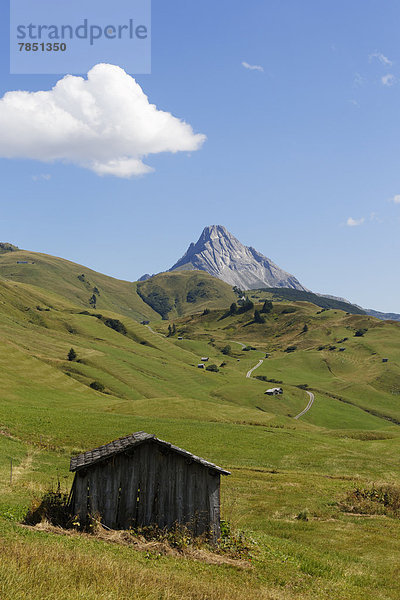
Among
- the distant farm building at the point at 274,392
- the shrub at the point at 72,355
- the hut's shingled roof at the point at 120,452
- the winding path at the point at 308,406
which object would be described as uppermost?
the shrub at the point at 72,355

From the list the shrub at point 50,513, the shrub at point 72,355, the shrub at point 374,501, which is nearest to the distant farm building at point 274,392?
the shrub at point 72,355

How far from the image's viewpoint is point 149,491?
23938 millimetres

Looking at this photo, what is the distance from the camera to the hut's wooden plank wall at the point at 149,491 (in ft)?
76.8

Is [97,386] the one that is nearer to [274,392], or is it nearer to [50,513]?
[274,392]

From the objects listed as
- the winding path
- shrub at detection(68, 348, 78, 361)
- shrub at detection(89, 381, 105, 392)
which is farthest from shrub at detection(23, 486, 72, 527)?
shrub at detection(68, 348, 78, 361)

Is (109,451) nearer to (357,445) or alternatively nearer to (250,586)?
(250,586)

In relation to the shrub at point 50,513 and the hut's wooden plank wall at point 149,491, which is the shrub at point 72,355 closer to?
the shrub at point 50,513

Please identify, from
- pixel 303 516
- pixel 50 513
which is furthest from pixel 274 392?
pixel 50 513

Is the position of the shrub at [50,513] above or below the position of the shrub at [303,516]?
above

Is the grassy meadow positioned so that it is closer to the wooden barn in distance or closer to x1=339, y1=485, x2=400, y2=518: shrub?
x1=339, y1=485, x2=400, y2=518: shrub

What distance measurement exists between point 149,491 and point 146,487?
254 millimetres

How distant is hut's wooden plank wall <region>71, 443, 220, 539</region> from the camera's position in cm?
2342

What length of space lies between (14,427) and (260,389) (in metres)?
127

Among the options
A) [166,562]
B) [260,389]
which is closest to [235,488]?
[166,562]
